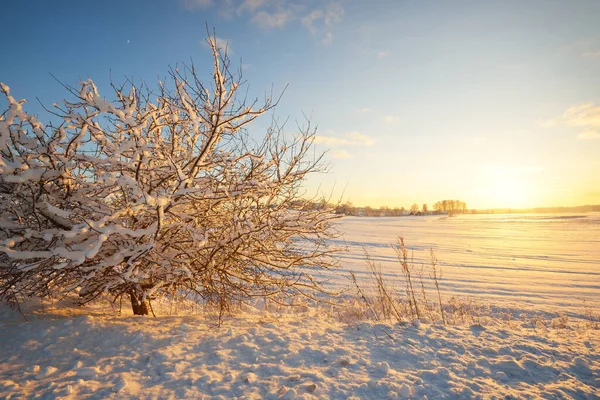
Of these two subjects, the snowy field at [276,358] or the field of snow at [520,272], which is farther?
the field of snow at [520,272]

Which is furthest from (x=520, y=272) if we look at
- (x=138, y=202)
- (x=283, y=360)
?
(x=138, y=202)

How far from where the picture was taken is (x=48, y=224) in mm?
3590

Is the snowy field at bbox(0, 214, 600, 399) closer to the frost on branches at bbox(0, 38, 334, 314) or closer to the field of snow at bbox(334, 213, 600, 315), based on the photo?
the frost on branches at bbox(0, 38, 334, 314)

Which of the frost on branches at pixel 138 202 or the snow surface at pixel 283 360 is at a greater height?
the frost on branches at pixel 138 202

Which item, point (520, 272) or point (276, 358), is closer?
point (276, 358)

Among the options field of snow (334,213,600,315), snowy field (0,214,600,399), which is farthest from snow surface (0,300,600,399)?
field of snow (334,213,600,315)

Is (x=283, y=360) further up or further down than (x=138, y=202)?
further down

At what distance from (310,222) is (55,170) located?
9.79 feet

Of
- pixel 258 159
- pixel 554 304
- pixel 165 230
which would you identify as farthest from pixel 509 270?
pixel 165 230

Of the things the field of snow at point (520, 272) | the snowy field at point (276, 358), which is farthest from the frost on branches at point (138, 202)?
the field of snow at point (520, 272)

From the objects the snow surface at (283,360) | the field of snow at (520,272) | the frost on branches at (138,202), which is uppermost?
the frost on branches at (138,202)

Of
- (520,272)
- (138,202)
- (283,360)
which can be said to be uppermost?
(138,202)

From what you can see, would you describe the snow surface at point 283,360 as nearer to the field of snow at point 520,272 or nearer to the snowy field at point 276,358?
the snowy field at point 276,358

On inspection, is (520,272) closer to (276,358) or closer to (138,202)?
(276,358)
